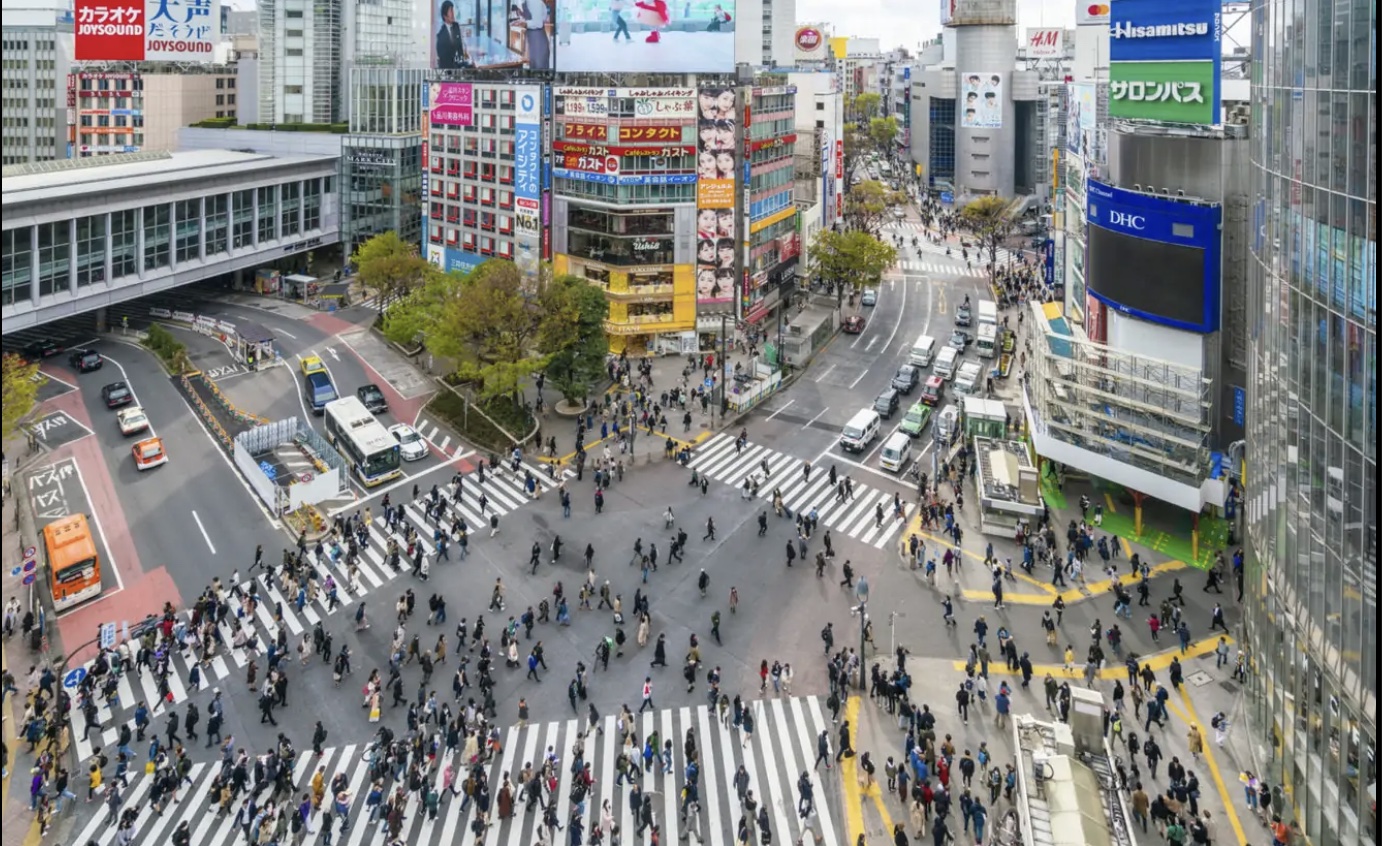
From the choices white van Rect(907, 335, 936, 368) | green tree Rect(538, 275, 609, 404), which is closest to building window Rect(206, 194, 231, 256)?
green tree Rect(538, 275, 609, 404)

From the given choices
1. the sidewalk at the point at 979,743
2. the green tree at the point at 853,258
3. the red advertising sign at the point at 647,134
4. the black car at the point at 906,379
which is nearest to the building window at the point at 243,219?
the red advertising sign at the point at 647,134

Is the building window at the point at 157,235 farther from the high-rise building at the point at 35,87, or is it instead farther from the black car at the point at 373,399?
the high-rise building at the point at 35,87

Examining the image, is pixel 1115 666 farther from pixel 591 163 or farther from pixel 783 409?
pixel 591 163

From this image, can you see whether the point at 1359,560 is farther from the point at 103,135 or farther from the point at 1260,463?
the point at 103,135

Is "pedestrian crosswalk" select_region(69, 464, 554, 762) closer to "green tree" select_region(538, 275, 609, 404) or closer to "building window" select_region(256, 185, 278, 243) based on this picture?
"green tree" select_region(538, 275, 609, 404)

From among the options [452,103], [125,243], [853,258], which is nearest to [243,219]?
[125,243]
